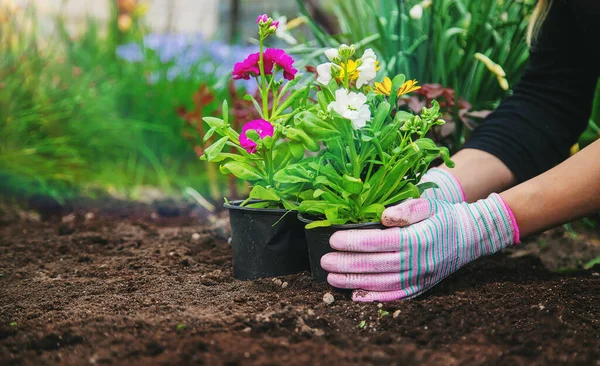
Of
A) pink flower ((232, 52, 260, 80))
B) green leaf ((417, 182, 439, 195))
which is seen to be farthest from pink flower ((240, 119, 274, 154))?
green leaf ((417, 182, 439, 195))

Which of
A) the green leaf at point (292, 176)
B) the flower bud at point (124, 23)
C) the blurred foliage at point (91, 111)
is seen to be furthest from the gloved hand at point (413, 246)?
the flower bud at point (124, 23)

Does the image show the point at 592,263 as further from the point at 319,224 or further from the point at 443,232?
the point at 319,224

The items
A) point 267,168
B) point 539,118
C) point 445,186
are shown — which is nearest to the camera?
point 267,168

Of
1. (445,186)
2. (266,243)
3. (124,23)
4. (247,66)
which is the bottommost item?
(266,243)

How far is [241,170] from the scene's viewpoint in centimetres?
128

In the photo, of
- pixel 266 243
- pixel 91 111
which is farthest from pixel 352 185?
pixel 91 111

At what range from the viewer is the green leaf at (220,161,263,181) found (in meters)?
1.25

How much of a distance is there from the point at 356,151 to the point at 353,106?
169mm

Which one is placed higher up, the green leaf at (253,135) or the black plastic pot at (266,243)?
the green leaf at (253,135)

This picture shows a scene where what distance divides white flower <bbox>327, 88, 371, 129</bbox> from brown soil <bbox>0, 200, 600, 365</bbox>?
1.27 ft

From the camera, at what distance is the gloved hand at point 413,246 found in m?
1.18

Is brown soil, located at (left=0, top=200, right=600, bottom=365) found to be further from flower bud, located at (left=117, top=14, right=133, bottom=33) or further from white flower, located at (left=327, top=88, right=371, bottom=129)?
flower bud, located at (left=117, top=14, right=133, bottom=33)

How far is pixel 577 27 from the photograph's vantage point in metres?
1.57

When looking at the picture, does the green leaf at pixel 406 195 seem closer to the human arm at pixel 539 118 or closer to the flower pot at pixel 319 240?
the flower pot at pixel 319 240
